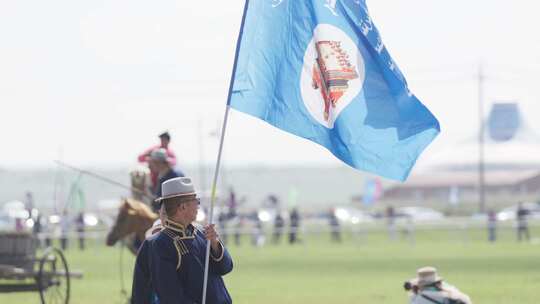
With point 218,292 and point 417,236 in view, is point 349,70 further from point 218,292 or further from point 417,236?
point 417,236

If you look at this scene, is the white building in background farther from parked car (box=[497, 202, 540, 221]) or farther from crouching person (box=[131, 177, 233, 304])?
crouching person (box=[131, 177, 233, 304])

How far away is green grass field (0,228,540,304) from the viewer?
21406mm

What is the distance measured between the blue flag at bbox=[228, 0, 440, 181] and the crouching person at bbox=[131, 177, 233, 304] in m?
1.85

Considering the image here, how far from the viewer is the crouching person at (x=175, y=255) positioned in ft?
31.1

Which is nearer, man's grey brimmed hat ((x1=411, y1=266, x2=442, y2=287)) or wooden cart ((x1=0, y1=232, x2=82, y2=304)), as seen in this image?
man's grey brimmed hat ((x1=411, y1=266, x2=442, y2=287))

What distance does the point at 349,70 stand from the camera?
11.7 meters

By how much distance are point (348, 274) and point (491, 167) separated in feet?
468

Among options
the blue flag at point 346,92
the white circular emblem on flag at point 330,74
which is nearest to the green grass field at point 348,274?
the blue flag at point 346,92

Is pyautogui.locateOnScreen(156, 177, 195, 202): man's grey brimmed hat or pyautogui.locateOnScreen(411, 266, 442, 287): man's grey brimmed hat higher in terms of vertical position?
pyautogui.locateOnScreen(156, 177, 195, 202): man's grey brimmed hat

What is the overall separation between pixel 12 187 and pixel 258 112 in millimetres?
156939

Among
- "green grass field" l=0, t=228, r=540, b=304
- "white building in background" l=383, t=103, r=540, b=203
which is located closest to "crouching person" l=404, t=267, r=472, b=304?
"green grass field" l=0, t=228, r=540, b=304

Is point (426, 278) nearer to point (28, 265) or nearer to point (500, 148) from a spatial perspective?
point (28, 265)

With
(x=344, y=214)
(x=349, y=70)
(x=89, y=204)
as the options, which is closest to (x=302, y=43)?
(x=349, y=70)

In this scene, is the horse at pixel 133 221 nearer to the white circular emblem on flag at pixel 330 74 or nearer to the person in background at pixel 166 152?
the person in background at pixel 166 152
